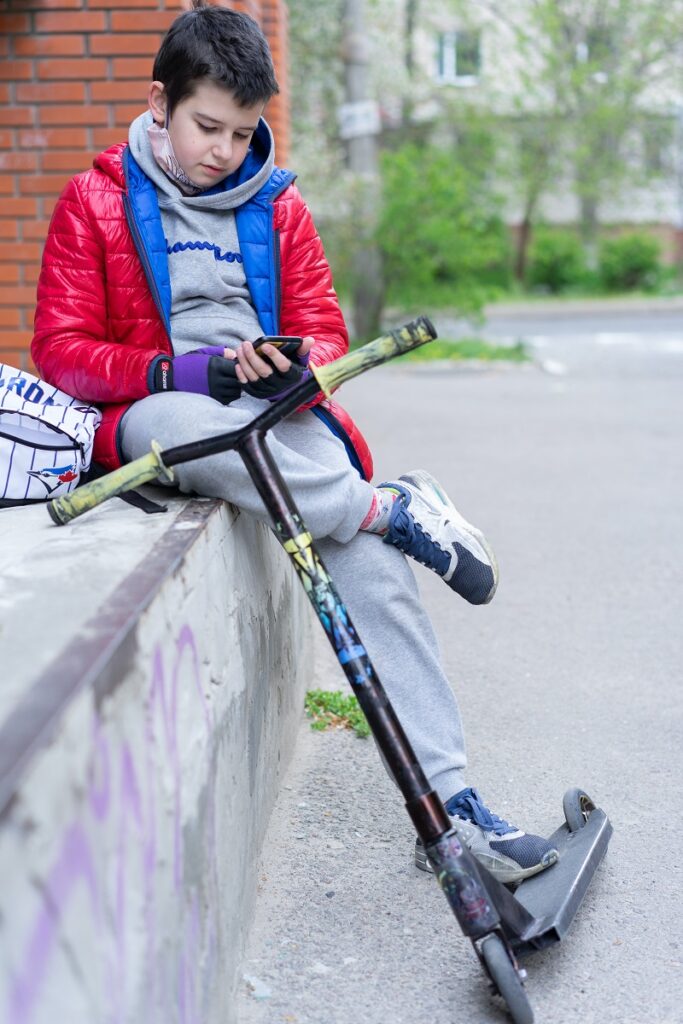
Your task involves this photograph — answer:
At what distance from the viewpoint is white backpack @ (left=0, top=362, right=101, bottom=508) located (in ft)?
9.16

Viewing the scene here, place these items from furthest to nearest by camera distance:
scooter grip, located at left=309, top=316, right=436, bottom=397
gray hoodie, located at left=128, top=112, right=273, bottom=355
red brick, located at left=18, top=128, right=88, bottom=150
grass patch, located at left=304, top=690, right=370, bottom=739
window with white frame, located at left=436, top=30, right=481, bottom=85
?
window with white frame, located at left=436, top=30, right=481, bottom=85
red brick, located at left=18, top=128, right=88, bottom=150
grass patch, located at left=304, top=690, right=370, bottom=739
gray hoodie, located at left=128, top=112, right=273, bottom=355
scooter grip, located at left=309, top=316, right=436, bottom=397

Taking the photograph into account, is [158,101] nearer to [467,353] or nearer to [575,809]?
[575,809]

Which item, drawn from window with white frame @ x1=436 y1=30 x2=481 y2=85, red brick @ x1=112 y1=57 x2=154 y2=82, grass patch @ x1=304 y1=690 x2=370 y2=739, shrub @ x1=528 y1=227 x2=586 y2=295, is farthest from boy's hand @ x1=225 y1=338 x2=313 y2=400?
shrub @ x1=528 y1=227 x2=586 y2=295

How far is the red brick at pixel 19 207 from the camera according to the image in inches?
197

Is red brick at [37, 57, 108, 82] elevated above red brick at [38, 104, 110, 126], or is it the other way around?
red brick at [37, 57, 108, 82]

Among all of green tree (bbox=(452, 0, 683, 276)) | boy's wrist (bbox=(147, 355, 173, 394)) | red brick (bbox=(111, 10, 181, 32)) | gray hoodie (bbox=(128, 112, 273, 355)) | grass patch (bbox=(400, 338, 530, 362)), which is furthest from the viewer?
green tree (bbox=(452, 0, 683, 276))

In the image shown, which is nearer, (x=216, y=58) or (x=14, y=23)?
(x=216, y=58)

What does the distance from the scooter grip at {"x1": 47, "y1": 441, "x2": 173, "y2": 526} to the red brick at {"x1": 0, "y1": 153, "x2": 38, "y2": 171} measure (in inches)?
115

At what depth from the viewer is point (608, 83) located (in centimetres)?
2366

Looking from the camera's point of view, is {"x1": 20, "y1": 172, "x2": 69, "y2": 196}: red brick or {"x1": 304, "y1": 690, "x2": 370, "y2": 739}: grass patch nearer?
{"x1": 304, "y1": 690, "x2": 370, "y2": 739}: grass patch

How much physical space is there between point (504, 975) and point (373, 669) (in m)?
0.60

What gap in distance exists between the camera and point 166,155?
9.43 feet

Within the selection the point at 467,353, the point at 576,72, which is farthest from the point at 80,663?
the point at 576,72

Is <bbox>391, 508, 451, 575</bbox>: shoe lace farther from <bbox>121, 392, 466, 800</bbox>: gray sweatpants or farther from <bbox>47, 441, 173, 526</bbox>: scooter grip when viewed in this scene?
<bbox>47, 441, 173, 526</bbox>: scooter grip
